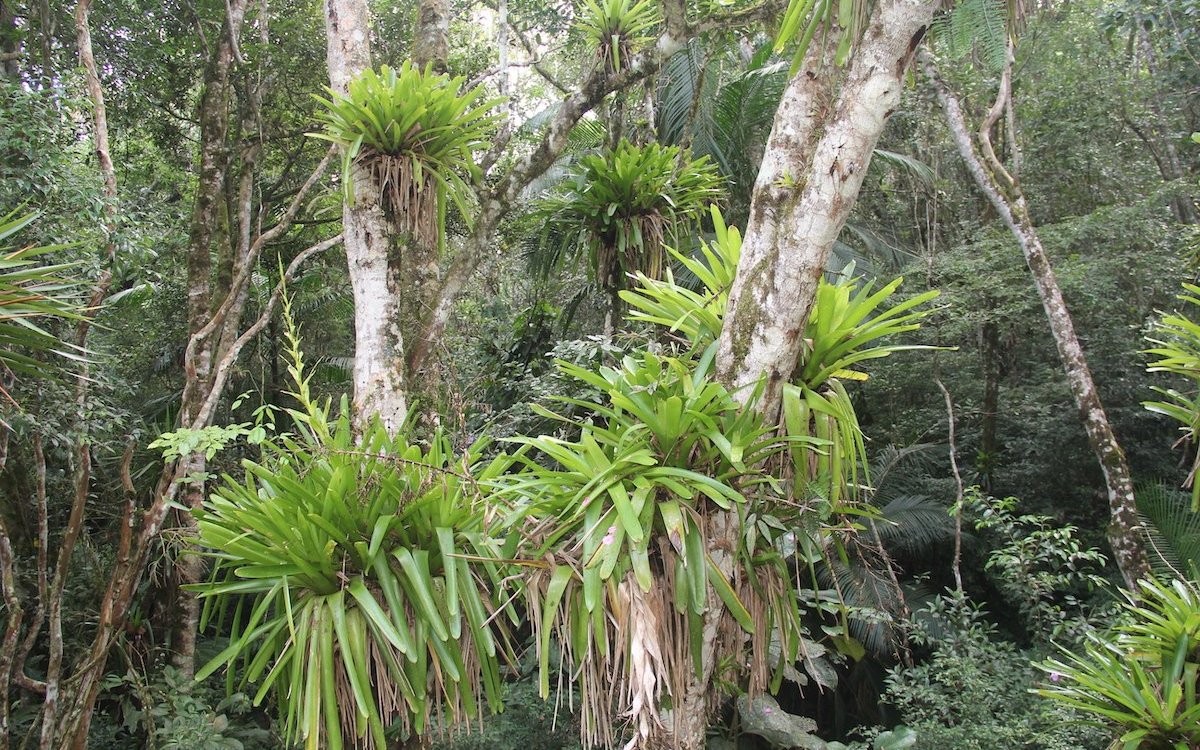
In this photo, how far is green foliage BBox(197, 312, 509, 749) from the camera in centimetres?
218

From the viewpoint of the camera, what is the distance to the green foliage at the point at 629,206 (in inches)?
171

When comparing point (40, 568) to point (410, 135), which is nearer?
point (410, 135)

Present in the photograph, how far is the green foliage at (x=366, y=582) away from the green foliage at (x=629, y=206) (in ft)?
7.52

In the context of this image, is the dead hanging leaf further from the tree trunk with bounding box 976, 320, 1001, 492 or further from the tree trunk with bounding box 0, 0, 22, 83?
the tree trunk with bounding box 976, 320, 1001, 492

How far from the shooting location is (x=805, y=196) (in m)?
2.10

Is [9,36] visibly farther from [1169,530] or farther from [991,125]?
[1169,530]

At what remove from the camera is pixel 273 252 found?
20.0 ft

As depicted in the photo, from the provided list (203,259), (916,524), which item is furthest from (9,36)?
(916,524)

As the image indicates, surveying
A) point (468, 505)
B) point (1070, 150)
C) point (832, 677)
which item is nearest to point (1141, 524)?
point (832, 677)

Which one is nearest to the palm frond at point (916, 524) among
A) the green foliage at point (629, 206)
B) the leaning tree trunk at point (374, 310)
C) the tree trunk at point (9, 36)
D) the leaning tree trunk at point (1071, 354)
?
the leaning tree trunk at point (1071, 354)

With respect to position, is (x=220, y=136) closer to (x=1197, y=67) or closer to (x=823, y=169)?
(x=823, y=169)

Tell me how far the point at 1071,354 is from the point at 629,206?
2.92 metres

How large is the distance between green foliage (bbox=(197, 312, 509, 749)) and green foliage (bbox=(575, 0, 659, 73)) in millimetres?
2500

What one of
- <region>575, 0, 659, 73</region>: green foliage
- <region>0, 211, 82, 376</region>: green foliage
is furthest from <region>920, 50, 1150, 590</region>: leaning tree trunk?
<region>0, 211, 82, 376</region>: green foliage
